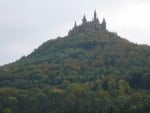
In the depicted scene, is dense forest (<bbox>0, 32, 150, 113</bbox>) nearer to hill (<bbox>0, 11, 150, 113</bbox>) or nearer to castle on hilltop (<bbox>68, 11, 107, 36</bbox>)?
hill (<bbox>0, 11, 150, 113</bbox>)

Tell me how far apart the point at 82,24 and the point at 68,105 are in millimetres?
72376

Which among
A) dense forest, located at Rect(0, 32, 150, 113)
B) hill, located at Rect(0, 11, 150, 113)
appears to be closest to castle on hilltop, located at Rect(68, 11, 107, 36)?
hill, located at Rect(0, 11, 150, 113)

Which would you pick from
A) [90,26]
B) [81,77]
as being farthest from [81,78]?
[90,26]

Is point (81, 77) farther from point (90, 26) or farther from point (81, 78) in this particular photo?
point (90, 26)

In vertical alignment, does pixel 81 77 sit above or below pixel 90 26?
below

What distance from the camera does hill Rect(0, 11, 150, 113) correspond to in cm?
12662

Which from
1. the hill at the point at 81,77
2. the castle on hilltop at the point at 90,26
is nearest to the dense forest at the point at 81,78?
the hill at the point at 81,77

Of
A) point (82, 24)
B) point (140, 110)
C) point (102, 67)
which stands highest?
point (82, 24)

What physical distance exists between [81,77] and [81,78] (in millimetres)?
1021

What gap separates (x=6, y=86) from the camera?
493ft

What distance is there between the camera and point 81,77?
15350 centimetres

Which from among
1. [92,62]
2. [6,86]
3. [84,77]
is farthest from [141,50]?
[6,86]

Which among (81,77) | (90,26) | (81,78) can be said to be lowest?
(81,78)

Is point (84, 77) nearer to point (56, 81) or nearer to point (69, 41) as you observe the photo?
point (56, 81)
